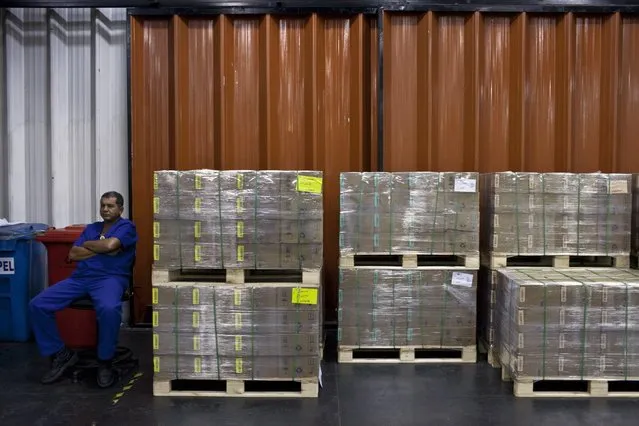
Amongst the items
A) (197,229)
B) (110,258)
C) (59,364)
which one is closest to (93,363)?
(59,364)

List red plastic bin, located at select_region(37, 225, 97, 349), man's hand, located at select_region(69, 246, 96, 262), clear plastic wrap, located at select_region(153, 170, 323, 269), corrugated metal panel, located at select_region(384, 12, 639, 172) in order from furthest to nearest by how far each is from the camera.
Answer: corrugated metal panel, located at select_region(384, 12, 639, 172) < red plastic bin, located at select_region(37, 225, 97, 349) < man's hand, located at select_region(69, 246, 96, 262) < clear plastic wrap, located at select_region(153, 170, 323, 269)

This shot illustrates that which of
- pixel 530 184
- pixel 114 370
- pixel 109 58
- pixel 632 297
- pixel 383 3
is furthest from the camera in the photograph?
pixel 109 58

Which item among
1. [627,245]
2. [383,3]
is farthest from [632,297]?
[383,3]

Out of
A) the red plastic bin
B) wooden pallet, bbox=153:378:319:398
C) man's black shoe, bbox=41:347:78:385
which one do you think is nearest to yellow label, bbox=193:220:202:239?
wooden pallet, bbox=153:378:319:398

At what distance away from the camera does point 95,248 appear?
5.19 m

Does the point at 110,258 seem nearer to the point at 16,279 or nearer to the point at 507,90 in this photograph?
the point at 16,279

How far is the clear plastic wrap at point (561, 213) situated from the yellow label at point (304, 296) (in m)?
1.98

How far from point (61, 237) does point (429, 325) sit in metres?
3.87

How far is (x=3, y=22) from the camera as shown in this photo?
7.00 m

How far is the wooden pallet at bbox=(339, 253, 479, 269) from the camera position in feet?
18.2

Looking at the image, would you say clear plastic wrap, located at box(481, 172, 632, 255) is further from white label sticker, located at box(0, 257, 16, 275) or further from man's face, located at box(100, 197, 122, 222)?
white label sticker, located at box(0, 257, 16, 275)

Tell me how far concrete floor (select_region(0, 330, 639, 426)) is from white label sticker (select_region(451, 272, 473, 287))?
85cm

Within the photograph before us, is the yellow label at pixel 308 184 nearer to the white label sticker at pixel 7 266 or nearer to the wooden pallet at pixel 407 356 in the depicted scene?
the wooden pallet at pixel 407 356

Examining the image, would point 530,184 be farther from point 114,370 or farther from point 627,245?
point 114,370
